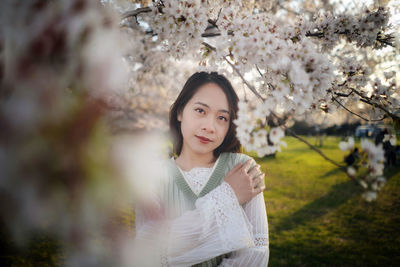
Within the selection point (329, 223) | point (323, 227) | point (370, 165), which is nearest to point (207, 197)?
point (370, 165)


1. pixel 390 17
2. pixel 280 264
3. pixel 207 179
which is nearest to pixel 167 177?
pixel 207 179

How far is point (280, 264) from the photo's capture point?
365 centimetres

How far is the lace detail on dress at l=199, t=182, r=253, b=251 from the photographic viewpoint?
4.07 ft

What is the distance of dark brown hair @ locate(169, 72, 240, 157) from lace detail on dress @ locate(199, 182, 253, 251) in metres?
0.48

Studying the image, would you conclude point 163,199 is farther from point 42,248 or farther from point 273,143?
point 42,248

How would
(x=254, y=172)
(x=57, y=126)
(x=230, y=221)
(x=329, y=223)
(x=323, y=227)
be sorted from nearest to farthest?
(x=57, y=126), (x=230, y=221), (x=254, y=172), (x=323, y=227), (x=329, y=223)

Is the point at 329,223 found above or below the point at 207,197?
below

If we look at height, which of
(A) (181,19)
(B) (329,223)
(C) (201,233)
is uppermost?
(A) (181,19)

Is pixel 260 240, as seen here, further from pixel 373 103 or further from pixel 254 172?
pixel 373 103

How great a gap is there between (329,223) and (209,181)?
4.87m

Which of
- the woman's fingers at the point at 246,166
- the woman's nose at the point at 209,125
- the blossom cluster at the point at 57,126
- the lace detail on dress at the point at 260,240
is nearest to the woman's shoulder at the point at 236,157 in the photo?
the woman's fingers at the point at 246,166

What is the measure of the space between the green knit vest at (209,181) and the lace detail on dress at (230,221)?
17 cm

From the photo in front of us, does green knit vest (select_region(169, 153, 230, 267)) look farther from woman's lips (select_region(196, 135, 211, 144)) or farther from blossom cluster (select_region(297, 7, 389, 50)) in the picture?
blossom cluster (select_region(297, 7, 389, 50))

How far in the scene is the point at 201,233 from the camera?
4.28 ft
